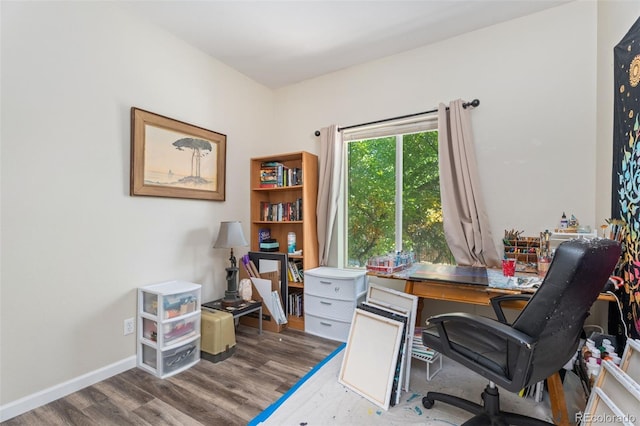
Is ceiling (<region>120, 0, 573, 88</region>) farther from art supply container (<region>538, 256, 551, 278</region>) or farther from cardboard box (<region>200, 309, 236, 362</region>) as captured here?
cardboard box (<region>200, 309, 236, 362</region>)

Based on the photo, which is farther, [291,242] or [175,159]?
[291,242]

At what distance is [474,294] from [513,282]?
0.83ft

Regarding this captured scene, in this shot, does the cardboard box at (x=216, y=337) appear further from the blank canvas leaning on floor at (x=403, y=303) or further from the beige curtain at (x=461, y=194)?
the beige curtain at (x=461, y=194)

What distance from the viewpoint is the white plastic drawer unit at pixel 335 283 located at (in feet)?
8.30

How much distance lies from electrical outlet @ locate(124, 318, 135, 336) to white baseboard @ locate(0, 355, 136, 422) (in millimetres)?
187

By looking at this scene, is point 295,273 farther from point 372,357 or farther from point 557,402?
point 557,402

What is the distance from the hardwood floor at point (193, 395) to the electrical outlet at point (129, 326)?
0.89 feet

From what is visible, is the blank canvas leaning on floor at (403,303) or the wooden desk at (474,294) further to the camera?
the blank canvas leaning on floor at (403,303)

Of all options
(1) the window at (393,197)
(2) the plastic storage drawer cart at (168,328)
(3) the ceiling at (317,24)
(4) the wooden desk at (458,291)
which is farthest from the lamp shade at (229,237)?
(3) the ceiling at (317,24)

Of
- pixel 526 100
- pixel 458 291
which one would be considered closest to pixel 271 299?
pixel 458 291

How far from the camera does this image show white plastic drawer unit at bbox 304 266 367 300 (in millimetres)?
2529

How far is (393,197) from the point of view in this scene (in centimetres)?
284

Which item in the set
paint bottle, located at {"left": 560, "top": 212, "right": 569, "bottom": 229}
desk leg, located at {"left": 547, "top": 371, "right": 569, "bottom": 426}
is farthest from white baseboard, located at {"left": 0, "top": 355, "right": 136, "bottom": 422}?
paint bottle, located at {"left": 560, "top": 212, "right": 569, "bottom": 229}

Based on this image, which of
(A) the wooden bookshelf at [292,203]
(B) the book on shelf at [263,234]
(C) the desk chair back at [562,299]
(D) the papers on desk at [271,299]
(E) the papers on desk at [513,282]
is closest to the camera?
(C) the desk chair back at [562,299]
